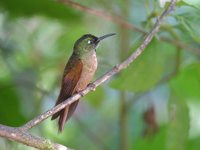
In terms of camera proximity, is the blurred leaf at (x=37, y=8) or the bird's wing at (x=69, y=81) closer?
the bird's wing at (x=69, y=81)

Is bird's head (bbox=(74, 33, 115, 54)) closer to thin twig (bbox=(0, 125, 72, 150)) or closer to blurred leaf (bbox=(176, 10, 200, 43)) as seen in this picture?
blurred leaf (bbox=(176, 10, 200, 43))

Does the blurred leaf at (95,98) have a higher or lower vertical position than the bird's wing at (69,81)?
higher

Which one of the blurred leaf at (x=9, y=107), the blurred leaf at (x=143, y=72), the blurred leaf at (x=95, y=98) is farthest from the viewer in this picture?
the blurred leaf at (x=95, y=98)

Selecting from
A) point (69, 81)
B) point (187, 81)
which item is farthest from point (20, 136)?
point (187, 81)

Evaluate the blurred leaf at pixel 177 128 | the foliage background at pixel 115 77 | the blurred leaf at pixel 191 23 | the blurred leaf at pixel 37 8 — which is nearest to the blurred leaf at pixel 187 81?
the foliage background at pixel 115 77

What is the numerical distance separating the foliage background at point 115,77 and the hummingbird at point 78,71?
199mm

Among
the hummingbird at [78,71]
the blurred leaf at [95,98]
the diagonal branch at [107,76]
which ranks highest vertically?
the blurred leaf at [95,98]

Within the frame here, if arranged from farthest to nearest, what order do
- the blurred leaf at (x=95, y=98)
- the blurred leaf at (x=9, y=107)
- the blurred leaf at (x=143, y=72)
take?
1. the blurred leaf at (x=95, y=98)
2. the blurred leaf at (x=9, y=107)
3. the blurred leaf at (x=143, y=72)

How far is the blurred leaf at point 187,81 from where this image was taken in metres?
3.39

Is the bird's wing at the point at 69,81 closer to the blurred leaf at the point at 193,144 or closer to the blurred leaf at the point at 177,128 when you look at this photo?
the blurred leaf at the point at 177,128

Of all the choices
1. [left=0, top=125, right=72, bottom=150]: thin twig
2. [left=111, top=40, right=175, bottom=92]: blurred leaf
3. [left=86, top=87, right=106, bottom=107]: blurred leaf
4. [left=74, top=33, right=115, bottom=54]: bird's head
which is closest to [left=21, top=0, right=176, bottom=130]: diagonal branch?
[left=0, top=125, right=72, bottom=150]: thin twig

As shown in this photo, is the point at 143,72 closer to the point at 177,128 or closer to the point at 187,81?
the point at 177,128

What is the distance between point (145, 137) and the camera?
12.4 ft

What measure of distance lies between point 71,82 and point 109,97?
85.7 inches
